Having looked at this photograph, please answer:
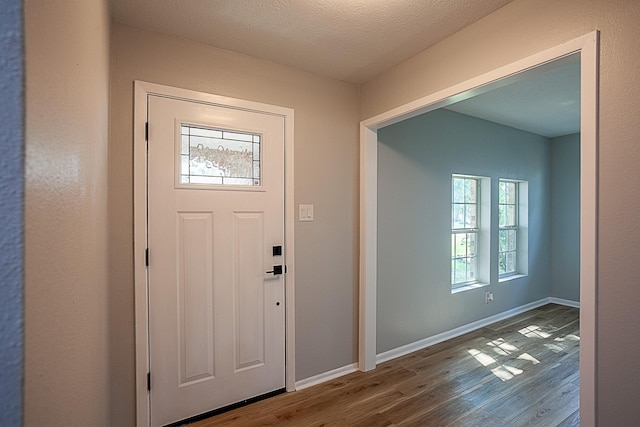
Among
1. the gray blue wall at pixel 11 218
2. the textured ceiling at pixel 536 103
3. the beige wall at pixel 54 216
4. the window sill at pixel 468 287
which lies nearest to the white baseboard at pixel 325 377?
the window sill at pixel 468 287

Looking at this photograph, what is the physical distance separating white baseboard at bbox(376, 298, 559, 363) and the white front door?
1.16 m

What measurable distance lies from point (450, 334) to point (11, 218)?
386cm

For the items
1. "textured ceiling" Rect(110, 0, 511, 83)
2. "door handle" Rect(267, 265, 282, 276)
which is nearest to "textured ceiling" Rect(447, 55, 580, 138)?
"textured ceiling" Rect(110, 0, 511, 83)

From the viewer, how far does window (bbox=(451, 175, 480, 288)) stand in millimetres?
3744

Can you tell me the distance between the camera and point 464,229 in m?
3.85

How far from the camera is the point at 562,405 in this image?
2186 millimetres

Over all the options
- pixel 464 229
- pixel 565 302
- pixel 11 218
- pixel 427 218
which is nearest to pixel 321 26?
pixel 11 218

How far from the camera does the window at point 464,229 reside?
374 cm

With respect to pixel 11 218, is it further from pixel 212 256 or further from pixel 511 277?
pixel 511 277

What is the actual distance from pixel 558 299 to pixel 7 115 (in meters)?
6.11

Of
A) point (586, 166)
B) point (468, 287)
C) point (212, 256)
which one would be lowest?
point (468, 287)

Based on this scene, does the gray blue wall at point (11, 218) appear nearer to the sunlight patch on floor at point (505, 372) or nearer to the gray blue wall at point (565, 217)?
the sunlight patch on floor at point (505, 372)

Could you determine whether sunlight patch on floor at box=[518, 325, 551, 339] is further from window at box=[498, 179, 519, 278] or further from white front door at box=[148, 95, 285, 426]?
white front door at box=[148, 95, 285, 426]

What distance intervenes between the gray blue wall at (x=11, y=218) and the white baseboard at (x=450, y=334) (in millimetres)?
2922
